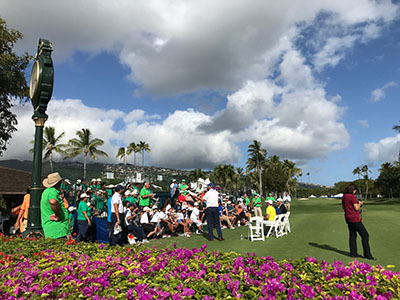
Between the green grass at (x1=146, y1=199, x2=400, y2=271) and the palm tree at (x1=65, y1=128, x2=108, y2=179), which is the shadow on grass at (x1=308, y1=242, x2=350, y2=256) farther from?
the palm tree at (x1=65, y1=128, x2=108, y2=179)

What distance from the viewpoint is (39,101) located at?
285 inches

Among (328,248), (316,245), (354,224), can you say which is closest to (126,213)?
(316,245)

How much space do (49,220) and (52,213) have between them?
0.54 feet

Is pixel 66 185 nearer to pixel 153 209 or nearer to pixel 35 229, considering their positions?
pixel 153 209

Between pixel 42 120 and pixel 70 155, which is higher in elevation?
pixel 70 155

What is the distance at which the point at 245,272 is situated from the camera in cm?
351

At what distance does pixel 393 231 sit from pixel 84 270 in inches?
457

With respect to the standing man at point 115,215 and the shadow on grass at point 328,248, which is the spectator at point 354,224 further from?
the standing man at point 115,215

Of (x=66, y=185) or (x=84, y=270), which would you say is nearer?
(x=84, y=270)

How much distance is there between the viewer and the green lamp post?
6.52 m

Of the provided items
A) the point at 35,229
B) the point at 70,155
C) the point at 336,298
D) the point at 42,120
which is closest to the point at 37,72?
the point at 42,120

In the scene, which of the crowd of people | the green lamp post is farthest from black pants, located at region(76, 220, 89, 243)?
the green lamp post

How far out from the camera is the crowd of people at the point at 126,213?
19.4ft

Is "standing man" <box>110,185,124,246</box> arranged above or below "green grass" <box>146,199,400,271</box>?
above
